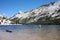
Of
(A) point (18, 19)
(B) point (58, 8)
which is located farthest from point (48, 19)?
(A) point (18, 19)

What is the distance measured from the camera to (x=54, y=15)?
9438cm

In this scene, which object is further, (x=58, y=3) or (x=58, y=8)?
(x=58, y=3)

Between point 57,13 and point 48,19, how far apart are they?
19.0 ft

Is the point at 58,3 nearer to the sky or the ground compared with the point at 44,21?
nearer to the sky

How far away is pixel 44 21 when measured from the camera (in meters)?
92.4

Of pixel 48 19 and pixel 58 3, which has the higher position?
pixel 58 3

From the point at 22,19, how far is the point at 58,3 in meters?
26.9

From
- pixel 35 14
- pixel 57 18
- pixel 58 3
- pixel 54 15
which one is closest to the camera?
pixel 57 18

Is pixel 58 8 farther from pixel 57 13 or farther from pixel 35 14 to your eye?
pixel 35 14

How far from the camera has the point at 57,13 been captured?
9400 cm

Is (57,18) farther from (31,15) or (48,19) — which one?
(31,15)

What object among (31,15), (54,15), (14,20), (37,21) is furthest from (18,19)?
(54,15)

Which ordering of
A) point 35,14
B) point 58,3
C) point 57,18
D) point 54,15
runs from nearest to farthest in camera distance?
point 57,18 → point 54,15 → point 58,3 → point 35,14

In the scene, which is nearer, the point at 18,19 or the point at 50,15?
the point at 50,15
